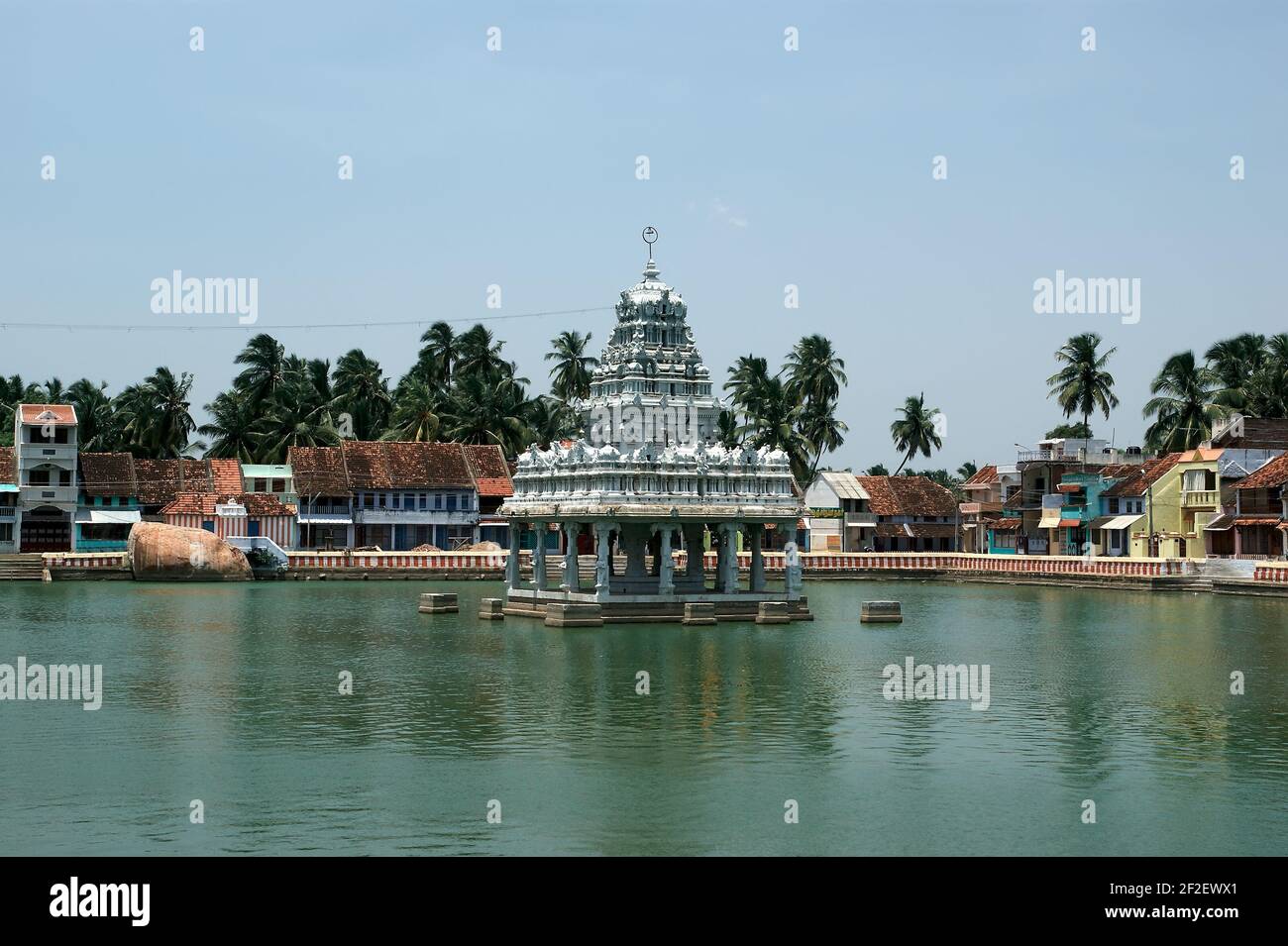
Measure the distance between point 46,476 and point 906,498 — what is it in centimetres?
6516

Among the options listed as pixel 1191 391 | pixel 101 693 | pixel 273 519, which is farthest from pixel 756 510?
pixel 1191 391

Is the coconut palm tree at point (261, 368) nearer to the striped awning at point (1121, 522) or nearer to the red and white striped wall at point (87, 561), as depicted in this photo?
the red and white striped wall at point (87, 561)

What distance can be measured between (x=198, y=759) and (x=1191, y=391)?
95002 millimetres

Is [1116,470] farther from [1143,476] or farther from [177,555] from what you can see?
[177,555]

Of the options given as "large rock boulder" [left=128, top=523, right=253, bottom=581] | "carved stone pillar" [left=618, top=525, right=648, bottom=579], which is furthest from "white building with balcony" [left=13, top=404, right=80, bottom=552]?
"carved stone pillar" [left=618, top=525, right=648, bottom=579]

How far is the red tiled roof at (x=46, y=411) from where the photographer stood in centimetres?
10331

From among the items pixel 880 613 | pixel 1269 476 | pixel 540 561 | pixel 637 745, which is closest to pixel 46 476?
pixel 540 561

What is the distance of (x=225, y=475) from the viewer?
110m

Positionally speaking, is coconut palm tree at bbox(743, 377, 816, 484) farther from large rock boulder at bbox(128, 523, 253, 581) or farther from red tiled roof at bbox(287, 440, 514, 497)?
large rock boulder at bbox(128, 523, 253, 581)

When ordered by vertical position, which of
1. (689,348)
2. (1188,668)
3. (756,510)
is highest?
(689,348)

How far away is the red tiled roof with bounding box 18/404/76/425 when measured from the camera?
103 metres

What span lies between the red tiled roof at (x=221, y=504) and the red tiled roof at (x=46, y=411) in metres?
9.00

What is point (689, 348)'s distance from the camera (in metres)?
63.8
